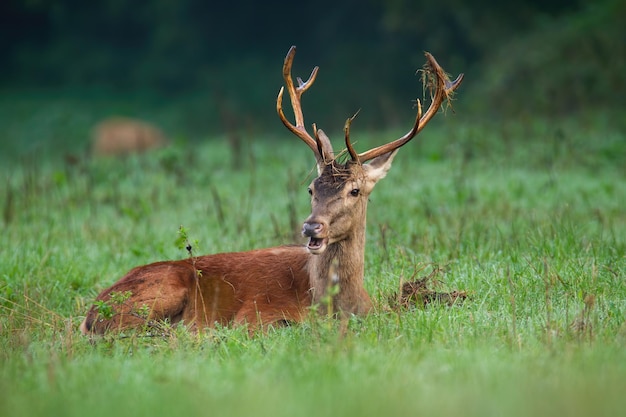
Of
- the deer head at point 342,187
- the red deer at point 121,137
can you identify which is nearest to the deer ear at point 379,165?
the deer head at point 342,187

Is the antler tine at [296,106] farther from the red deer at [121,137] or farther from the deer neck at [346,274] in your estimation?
the red deer at [121,137]

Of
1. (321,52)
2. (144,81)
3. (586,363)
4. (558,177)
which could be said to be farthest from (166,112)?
(586,363)

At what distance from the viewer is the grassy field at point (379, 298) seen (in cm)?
413

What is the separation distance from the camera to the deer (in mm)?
6184

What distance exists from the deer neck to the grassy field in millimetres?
252

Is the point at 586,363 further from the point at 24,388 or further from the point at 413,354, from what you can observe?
the point at 24,388

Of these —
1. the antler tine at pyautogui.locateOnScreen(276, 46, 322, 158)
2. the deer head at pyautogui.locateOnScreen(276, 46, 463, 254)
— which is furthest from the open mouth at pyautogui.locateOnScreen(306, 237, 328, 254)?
the antler tine at pyautogui.locateOnScreen(276, 46, 322, 158)

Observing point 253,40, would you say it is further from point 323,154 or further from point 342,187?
point 342,187

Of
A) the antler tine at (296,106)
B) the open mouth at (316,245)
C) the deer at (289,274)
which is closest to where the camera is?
the open mouth at (316,245)

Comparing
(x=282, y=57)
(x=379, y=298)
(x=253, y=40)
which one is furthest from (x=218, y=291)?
(x=253, y=40)

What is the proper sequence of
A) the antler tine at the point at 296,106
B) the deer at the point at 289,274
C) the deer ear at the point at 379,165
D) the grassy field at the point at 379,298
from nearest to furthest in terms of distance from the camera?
the grassy field at the point at 379,298, the deer at the point at 289,274, the deer ear at the point at 379,165, the antler tine at the point at 296,106

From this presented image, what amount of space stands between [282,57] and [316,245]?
24.7 meters

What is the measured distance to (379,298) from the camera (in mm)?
6539

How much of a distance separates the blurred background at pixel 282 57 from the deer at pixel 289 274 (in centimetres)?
1049
